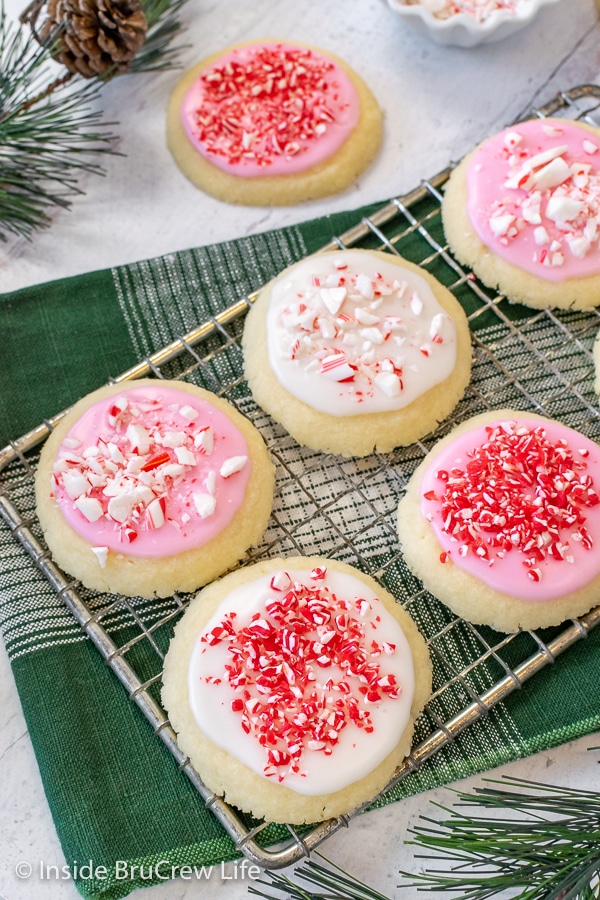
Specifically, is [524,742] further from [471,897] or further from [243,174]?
[243,174]

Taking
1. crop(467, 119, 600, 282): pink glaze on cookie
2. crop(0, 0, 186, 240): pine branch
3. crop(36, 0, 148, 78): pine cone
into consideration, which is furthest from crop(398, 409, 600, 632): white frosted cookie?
crop(36, 0, 148, 78): pine cone

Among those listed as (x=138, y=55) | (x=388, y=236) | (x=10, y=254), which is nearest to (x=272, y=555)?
(x=388, y=236)

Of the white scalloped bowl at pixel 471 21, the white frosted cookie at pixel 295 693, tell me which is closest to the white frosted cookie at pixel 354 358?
the white frosted cookie at pixel 295 693

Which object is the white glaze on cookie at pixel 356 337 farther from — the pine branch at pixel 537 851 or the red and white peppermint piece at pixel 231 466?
the pine branch at pixel 537 851

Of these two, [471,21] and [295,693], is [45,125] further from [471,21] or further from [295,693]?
[295,693]

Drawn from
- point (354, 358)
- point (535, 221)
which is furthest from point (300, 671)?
point (535, 221)

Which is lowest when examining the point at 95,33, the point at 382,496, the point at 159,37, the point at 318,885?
the point at 318,885
